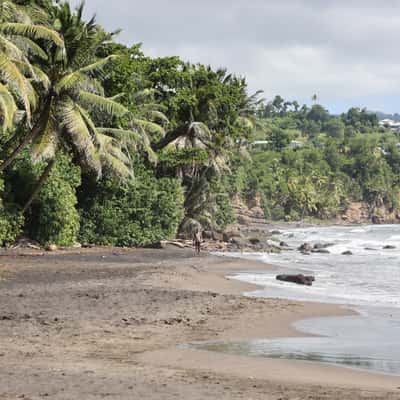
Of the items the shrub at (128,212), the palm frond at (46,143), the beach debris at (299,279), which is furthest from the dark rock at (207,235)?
the palm frond at (46,143)

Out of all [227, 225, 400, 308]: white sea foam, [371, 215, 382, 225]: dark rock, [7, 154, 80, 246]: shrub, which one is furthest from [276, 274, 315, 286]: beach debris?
[371, 215, 382, 225]: dark rock

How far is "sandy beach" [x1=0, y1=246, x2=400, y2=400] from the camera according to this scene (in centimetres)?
844

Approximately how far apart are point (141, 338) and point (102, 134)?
61.2ft

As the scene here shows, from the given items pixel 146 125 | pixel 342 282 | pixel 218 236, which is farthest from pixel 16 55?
pixel 218 236

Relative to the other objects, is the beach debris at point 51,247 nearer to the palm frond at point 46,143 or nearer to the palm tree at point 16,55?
the palm frond at point 46,143

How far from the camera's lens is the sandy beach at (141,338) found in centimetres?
844

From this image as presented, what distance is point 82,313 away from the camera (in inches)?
562

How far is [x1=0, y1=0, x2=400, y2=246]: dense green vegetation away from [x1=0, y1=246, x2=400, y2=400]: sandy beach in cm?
497

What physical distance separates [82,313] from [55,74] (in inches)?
453

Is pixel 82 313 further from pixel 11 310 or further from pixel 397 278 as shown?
pixel 397 278

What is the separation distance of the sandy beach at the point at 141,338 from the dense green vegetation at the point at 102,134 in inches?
196

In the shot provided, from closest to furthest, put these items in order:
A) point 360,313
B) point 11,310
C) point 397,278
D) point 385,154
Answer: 1. point 11,310
2. point 360,313
3. point 397,278
4. point 385,154

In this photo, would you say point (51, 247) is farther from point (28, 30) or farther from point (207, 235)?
point (207, 235)

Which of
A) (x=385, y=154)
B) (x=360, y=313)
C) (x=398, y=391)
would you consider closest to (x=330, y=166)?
(x=385, y=154)
